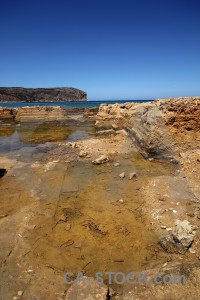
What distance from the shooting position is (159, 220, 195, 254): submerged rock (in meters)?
3.19

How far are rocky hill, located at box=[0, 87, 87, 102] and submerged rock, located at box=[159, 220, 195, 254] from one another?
329 feet

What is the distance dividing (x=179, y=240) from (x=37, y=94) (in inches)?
4213

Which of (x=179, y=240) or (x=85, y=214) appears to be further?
(x=85, y=214)

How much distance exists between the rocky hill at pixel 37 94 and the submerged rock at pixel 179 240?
100 m

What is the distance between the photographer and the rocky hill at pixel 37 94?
302ft

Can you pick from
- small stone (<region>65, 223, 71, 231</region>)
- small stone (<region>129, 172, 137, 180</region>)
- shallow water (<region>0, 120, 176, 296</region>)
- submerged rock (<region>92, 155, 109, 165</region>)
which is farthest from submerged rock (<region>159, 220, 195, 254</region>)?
submerged rock (<region>92, 155, 109, 165</region>)

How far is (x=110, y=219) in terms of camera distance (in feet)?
14.0

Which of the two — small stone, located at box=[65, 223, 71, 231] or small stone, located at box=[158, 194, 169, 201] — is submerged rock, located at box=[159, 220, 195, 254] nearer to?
small stone, located at box=[158, 194, 169, 201]

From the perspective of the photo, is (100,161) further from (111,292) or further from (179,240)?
(111,292)

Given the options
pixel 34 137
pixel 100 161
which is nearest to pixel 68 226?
pixel 100 161

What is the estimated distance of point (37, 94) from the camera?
3937 inches

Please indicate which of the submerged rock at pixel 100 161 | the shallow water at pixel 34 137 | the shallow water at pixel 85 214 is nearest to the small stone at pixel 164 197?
the shallow water at pixel 85 214

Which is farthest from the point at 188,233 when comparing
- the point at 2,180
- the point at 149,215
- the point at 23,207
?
the point at 2,180

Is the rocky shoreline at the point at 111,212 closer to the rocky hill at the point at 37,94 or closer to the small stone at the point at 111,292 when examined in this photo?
the small stone at the point at 111,292
